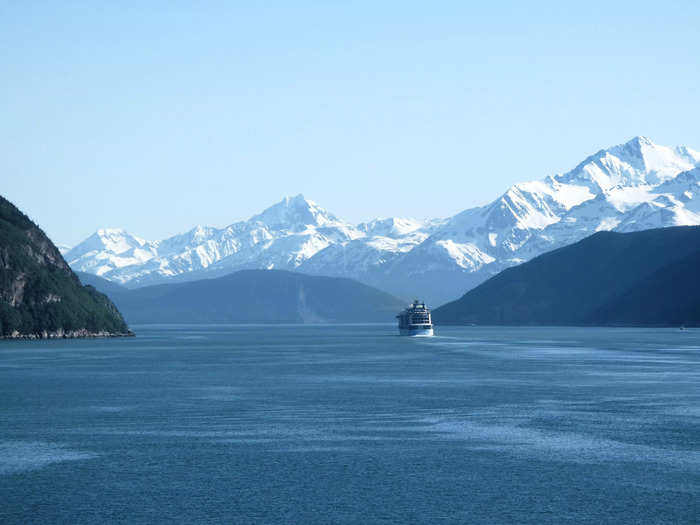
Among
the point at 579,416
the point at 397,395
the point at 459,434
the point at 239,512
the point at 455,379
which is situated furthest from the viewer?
the point at 455,379

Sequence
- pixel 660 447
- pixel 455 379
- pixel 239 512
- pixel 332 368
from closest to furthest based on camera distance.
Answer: pixel 239 512 → pixel 660 447 → pixel 455 379 → pixel 332 368

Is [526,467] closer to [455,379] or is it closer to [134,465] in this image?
[134,465]

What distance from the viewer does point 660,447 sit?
78438 mm

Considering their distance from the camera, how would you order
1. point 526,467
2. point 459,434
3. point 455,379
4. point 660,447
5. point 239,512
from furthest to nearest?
point 455,379 → point 459,434 → point 660,447 → point 526,467 → point 239,512

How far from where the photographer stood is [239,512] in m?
57.1

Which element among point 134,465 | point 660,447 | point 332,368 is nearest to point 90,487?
point 134,465

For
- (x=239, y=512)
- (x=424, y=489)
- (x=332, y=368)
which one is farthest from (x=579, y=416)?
(x=332, y=368)

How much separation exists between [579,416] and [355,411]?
69.3 feet

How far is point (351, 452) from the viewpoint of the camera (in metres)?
76.8

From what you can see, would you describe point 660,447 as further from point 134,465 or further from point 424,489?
point 134,465

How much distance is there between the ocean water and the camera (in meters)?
58.1

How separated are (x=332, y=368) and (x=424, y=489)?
4521 inches

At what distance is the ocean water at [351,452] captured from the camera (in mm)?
58094

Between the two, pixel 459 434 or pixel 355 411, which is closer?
pixel 459 434
